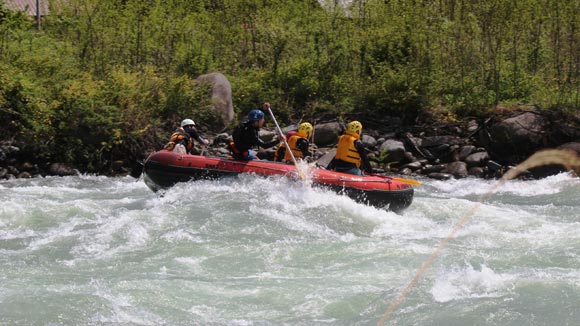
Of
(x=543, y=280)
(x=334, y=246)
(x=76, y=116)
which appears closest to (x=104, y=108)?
(x=76, y=116)

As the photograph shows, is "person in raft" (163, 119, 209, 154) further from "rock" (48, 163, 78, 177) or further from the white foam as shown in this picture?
Result: the white foam

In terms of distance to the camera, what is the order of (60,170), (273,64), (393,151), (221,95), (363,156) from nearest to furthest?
(363,156) < (60,170) < (393,151) < (221,95) < (273,64)

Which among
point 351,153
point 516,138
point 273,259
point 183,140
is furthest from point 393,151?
A: point 273,259

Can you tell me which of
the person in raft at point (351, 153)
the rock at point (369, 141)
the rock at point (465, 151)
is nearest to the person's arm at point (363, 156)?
the person in raft at point (351, 153)

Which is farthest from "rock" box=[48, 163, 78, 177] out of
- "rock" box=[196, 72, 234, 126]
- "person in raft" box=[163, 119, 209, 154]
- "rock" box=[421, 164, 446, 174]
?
"rock" box=[421, 164, 446, 174]

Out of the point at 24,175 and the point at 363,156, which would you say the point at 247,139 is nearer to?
the point at 363,156

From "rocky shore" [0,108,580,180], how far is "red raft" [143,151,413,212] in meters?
3.26

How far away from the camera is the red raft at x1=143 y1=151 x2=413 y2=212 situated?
35.5ft

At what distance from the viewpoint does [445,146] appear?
15695 mm

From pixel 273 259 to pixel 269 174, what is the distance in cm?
303

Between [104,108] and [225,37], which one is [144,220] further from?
[225,37]

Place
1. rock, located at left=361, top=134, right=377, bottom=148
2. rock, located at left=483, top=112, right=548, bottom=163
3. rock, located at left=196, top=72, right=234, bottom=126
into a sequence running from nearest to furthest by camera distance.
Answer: rock, located at left=483, top=112, right=548, bottom=163, rock, located at left=361, top=134, right=377, bottom=148, rock, located at left=196, top=72, right=234, bottom=126

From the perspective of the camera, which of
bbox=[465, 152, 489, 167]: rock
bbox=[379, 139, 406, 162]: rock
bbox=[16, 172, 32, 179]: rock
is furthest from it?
bbox=[379, 139, 406, 162]: rock

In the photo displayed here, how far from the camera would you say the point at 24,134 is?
1455 cm
